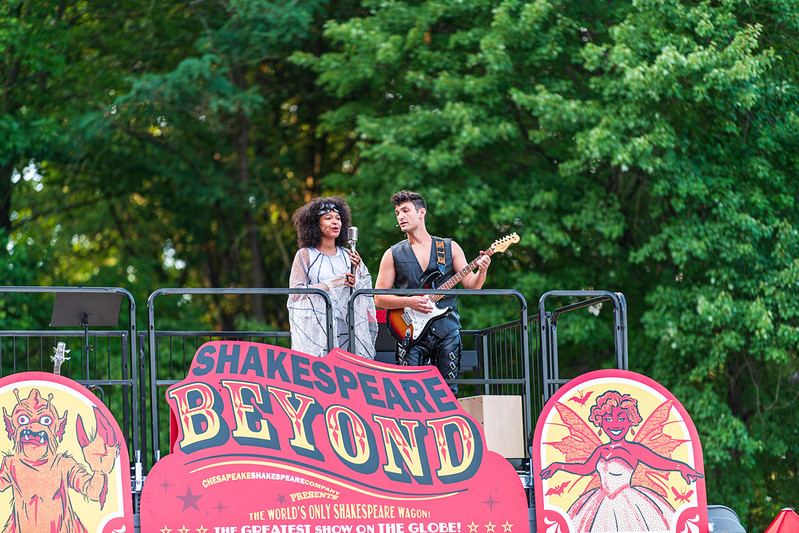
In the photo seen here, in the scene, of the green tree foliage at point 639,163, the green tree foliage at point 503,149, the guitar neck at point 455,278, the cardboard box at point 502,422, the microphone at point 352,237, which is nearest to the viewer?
the cardboard box at point 502,422

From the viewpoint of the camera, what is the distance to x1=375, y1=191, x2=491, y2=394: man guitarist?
6820mm

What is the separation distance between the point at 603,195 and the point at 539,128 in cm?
168

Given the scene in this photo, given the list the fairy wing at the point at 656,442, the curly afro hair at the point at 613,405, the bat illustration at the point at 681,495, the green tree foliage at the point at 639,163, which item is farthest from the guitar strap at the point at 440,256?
the green tree foliage at the point at 639,163

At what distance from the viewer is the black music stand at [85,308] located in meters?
5.59

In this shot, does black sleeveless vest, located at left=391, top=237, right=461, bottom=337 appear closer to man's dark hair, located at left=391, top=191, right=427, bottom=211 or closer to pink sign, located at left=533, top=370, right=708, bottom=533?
man's dark hair, located at left=391, top=191, right=427, bottom=211

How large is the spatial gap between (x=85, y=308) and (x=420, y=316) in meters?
2.31

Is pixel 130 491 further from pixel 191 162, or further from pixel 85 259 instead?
pixel 85 259

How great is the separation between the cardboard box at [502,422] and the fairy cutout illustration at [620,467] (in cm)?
33

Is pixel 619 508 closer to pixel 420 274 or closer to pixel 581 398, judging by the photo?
pixel 581 398

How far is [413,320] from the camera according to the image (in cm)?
683

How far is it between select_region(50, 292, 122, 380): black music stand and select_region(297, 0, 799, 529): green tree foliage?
8.20 meters

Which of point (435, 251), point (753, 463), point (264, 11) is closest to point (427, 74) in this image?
point (264, 11)

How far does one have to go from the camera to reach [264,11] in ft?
53.7

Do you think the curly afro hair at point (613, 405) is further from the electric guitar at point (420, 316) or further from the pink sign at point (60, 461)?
the pink sign at point (60, 461)
